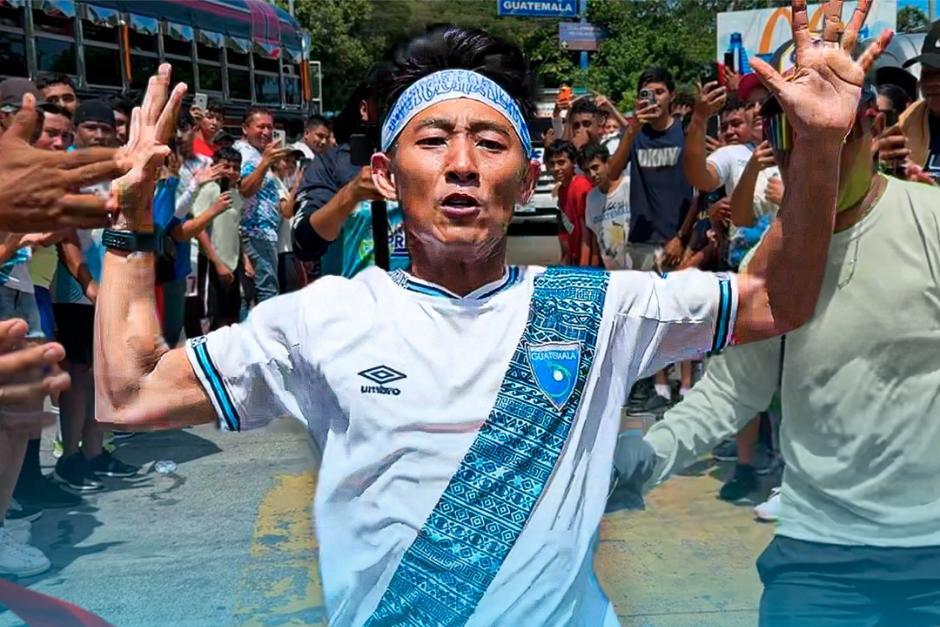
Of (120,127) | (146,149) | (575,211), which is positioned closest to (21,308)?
(120,127)

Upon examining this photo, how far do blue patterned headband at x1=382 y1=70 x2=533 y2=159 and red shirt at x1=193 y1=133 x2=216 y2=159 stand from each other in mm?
7124

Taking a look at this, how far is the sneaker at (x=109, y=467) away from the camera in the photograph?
242 inches

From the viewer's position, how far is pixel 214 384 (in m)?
1.92

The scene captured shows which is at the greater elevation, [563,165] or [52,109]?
[52,109]

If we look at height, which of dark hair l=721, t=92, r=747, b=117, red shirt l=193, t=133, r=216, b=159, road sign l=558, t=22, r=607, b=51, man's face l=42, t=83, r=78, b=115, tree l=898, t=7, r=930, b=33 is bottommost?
red shirt l=193, t=133, r=216, b=159

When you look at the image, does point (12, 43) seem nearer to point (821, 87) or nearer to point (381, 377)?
point (381, 377)

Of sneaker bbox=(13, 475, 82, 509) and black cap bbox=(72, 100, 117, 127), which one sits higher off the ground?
black cap bbox=(72, 100, 117, 127)

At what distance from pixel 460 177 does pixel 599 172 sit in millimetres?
5847

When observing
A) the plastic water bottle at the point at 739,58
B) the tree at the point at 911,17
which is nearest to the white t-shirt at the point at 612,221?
the plastic water bottle at the point at 739,58

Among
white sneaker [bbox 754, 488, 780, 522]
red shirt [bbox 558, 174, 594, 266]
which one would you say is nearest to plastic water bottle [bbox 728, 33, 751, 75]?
red shirt [bbox 558, 174, 594, 266]

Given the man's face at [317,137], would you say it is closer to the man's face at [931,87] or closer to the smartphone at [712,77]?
the smartphone at [712,77]

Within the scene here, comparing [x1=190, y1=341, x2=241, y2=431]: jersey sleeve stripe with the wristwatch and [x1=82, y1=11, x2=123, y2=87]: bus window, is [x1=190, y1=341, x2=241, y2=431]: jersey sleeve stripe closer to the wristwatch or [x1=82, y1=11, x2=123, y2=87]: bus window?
the wristwatch

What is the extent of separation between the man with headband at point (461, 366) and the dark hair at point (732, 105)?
4.77 meters

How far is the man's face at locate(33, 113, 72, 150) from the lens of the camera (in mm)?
5438
